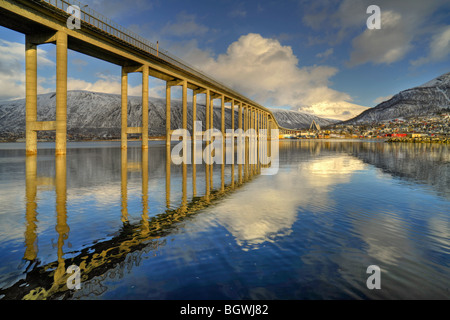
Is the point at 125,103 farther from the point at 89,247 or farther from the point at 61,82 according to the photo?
the point at 89,247

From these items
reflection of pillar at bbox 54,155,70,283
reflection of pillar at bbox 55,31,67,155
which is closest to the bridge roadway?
reflection of pillar at bbox 55,31,67,155

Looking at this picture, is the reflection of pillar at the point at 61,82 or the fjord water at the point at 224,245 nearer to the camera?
the fjord water at the point at 224,245

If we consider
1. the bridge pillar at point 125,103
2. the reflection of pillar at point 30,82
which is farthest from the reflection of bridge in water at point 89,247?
the bridge pillar at point 125,103

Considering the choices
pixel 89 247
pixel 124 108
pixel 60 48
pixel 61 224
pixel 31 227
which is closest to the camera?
pixel 89 247

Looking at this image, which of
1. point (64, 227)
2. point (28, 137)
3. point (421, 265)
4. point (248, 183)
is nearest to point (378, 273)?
point (421, 265)

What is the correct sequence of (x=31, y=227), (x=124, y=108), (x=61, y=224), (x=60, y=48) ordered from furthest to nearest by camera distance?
(x=124, y=108) → (x=60, y=48) → (x=61, y=224) → (x=31, y=227)

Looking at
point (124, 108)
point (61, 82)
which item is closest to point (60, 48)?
point (61, 82)

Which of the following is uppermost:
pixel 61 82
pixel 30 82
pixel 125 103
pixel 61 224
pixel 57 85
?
pixel 125 103

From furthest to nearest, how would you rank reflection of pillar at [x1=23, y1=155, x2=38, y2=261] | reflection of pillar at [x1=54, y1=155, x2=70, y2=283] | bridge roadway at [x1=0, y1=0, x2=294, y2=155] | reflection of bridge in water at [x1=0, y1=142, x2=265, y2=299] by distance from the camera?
bridge roadway at [x1=0, y1=0, x2=294, y2=155] < reflection of pillar at [x1=23, y1=155, x2=38, y2=261] < reflection of pillar at [x1=54, y1=155, x2=70, y2=283] < reflection of bridge in water at [x1=0, y1=142, x2=265, y2=299]

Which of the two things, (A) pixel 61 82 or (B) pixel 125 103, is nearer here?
(A) pixel 61 82

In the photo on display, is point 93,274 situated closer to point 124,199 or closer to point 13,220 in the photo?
point 13,220

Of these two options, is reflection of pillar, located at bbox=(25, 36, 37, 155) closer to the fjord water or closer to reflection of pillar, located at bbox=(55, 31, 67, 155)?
reflection of pillar, located at bbox=(55, 31, 67, 155)

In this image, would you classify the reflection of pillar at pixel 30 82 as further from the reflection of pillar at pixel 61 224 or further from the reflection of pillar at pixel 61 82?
the reflection of pillar at pixel 61 224

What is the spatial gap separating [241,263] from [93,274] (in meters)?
2.67
